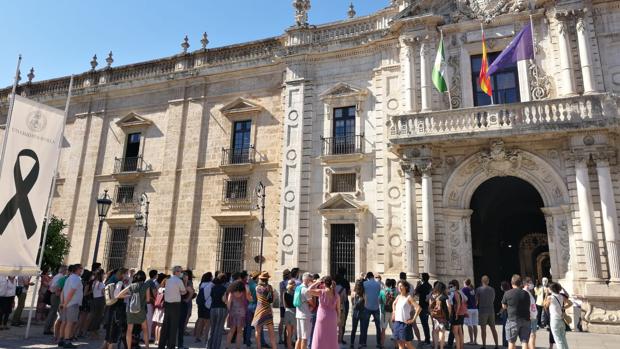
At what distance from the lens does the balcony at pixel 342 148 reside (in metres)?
17.4

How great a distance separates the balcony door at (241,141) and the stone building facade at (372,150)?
0.10m

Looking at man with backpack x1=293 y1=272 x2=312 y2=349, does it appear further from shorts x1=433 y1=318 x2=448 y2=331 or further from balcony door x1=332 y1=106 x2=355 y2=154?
balcony door x1=332 y1=106 x2=355 y2=154

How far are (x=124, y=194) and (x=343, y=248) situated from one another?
11476mm

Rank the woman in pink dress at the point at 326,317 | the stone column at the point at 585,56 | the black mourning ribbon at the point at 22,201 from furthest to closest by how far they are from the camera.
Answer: the stone column at the point at 585,56 → the black mourning ribbon at the point at 22,201 → the woman in pink dress at the point at 326,317

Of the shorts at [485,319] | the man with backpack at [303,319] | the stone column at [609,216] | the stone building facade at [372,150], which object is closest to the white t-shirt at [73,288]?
the man with backpack at [303,319]

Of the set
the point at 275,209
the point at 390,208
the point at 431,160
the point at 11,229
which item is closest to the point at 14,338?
the point at 11,229

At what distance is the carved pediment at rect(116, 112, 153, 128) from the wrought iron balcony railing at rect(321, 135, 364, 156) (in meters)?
9.62

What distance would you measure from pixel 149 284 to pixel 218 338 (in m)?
1.65

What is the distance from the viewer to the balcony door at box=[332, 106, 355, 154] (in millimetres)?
17812

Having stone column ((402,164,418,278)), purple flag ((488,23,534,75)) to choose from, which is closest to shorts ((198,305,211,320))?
stone column ((402,164,418,278))

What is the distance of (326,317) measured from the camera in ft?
22.4

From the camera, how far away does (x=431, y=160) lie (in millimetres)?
15422

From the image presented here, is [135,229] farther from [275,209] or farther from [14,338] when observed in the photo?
[14,338]

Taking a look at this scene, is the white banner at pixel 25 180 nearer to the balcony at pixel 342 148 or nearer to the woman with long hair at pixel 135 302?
the woman with long hair at pixel 135 302
